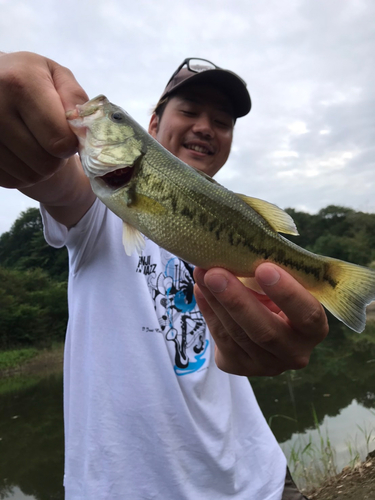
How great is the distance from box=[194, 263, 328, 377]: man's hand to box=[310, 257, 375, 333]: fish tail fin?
12 centimetres

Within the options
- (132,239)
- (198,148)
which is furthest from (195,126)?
(132,239)

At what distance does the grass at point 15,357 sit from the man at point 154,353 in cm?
2192

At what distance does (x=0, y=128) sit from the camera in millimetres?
1552

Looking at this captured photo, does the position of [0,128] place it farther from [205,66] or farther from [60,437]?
[60,437]

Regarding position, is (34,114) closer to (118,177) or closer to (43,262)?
(118,177)

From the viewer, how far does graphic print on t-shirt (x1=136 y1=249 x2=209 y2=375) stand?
2791 millimetres

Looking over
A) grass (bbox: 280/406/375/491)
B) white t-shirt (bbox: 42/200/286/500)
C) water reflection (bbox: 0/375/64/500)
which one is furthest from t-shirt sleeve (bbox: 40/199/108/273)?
water reflection (bbox: 0/375/64/500)

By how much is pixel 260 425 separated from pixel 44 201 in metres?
2.41

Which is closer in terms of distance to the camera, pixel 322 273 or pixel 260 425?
pixel 322 273

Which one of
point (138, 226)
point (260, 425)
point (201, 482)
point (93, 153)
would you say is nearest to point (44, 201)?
point (93, 153)

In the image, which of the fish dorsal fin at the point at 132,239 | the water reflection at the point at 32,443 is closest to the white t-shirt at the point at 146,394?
the fish dorsal fin at the point at 132,239

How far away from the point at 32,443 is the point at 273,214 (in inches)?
430

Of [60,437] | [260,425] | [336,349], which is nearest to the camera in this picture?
[260,425]

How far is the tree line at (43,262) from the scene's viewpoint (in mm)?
25672
